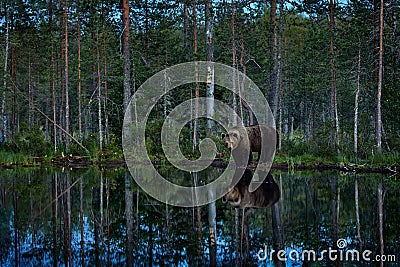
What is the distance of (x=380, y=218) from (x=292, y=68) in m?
28.9

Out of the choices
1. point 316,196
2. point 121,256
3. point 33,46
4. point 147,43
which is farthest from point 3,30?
point 121,256

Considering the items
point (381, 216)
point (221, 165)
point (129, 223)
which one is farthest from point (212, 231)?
point (221, 165)

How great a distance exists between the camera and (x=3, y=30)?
96.7 feet

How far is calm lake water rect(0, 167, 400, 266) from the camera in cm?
566

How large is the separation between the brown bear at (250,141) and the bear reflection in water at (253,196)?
11.9 feet

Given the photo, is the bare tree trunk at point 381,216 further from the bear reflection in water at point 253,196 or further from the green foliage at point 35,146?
the green foliage at point 35,146

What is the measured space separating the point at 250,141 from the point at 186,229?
1063cm

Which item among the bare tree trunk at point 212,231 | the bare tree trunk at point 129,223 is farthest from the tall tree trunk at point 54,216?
the bare tree trunk at point 212,231

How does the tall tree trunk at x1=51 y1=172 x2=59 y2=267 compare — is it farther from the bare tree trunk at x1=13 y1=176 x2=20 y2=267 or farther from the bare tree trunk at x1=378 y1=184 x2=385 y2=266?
the bare tree trunk at x1=378 y1=184 x2=385 y2=266

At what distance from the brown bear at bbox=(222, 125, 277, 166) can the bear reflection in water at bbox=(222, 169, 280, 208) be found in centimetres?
362

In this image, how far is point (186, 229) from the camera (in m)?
7.29

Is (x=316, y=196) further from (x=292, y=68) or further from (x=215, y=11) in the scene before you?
(x=292, y=68)

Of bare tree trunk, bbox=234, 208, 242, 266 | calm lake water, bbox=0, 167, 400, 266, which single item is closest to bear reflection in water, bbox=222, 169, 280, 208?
calm lake water, bbox=0, 167, 400, 266

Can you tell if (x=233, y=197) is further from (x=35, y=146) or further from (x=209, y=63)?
(x=35, y=146)
